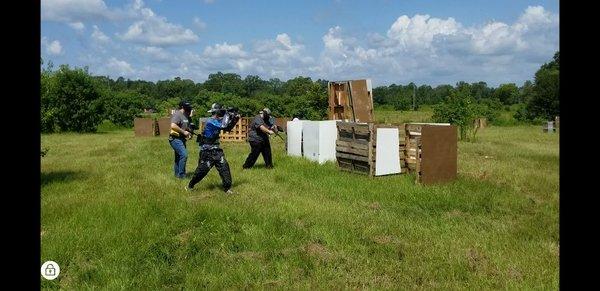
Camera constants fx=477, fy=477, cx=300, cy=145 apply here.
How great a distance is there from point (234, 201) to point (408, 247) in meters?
3.90

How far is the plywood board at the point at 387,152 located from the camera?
1213 cm

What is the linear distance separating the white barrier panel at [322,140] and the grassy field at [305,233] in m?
2.66

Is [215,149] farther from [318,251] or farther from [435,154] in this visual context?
[435,154]

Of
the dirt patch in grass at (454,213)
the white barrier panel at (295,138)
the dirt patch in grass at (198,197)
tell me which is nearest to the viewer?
the dirt patch in grass at (454,213)

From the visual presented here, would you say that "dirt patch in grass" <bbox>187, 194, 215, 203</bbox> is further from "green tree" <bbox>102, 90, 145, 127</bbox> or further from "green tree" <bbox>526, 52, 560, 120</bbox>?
"green tree" <bbox>526, 52, 560, 120</bbox>

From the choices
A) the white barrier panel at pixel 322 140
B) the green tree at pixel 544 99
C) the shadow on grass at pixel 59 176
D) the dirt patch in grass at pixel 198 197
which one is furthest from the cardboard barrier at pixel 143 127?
the green tree at pixel 544 99

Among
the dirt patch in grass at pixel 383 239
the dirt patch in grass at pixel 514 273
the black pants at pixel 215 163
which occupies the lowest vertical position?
the dirt patch in grass at pixel 514 273

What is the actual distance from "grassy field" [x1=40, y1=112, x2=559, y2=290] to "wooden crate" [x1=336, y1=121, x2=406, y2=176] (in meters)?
0.81

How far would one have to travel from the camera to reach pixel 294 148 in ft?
53.4

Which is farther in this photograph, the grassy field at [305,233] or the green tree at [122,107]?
the green tree at [122,107]

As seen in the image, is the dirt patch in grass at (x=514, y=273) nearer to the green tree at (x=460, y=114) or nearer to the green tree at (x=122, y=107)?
the green tree at (x=460, y=114)
